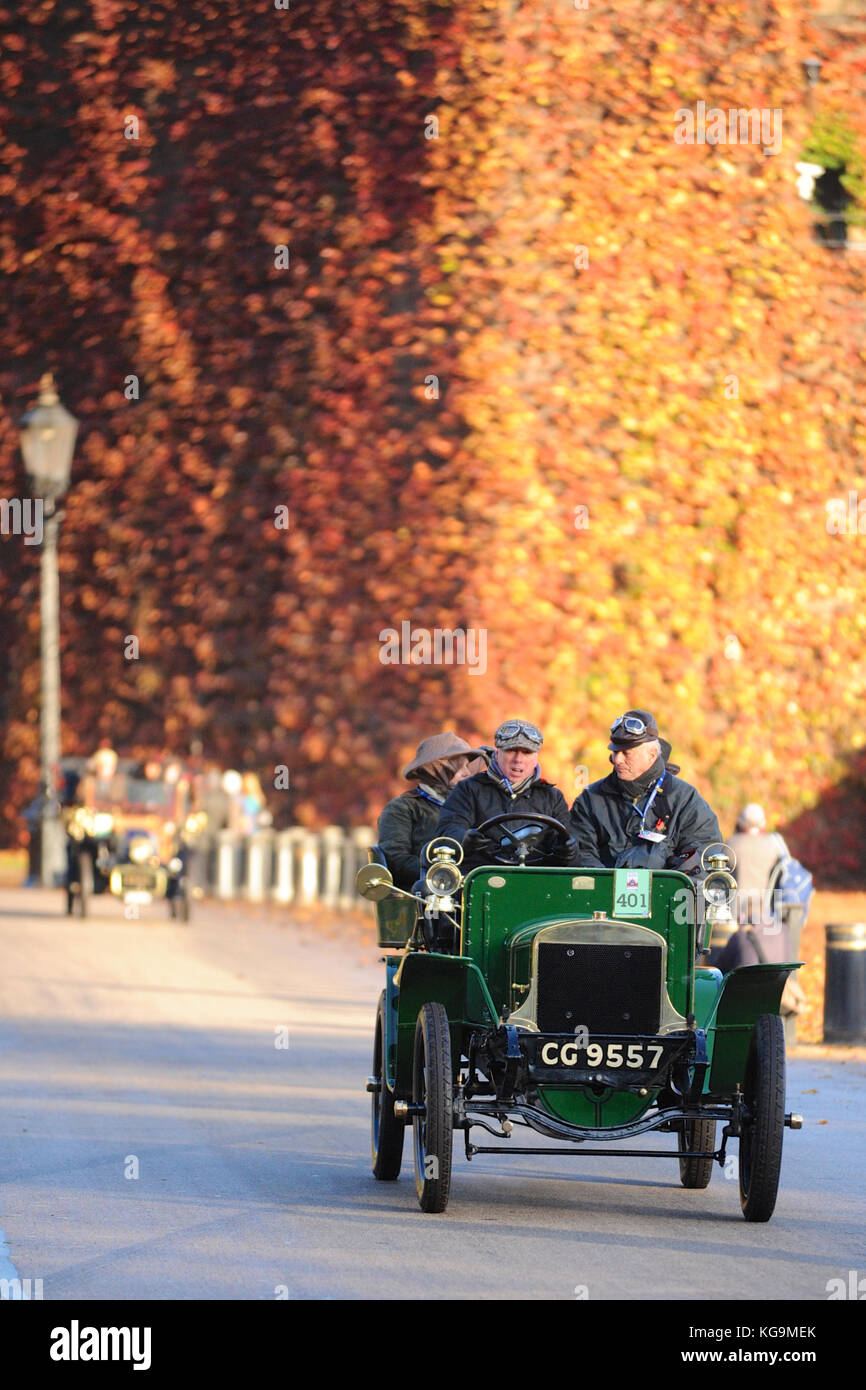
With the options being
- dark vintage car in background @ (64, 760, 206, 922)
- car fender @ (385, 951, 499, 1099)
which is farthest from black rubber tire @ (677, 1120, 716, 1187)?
dark vintage car in background @ (64, 760, 206, 922)

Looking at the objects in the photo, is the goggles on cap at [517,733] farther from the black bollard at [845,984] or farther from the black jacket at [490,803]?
the black bollard at [845,984]

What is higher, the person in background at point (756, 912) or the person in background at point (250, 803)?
the person in background at point (250, 803)

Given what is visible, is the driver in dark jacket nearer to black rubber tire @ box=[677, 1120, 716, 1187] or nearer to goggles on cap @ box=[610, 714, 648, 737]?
goggles on cap @ box=[610, 714, 648, 737]

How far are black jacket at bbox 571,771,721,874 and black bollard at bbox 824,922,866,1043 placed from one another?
18.4 feet

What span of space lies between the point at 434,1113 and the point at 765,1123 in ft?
4.11

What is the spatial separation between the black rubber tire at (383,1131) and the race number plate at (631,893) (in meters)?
1.24

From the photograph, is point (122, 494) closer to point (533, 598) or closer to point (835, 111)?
point (533, 598)

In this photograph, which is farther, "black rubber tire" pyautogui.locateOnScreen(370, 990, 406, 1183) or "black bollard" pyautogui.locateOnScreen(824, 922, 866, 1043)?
"black bollard" pyautogui.locateOnScreen(824, 922, 866, 1043)

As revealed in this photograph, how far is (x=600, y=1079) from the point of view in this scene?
31.2 feet

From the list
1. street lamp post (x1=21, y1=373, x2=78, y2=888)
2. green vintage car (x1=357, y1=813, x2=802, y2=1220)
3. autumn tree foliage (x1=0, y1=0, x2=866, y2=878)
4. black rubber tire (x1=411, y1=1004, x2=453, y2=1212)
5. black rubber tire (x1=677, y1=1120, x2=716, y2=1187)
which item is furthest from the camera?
street lamp post (x1=21, y1=373, x2=78, y2=888)

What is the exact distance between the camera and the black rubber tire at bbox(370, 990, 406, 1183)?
1027 cm

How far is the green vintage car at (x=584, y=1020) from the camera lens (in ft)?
30.9

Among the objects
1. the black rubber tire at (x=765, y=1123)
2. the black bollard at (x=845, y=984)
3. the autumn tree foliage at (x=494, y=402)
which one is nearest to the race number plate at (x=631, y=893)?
the black rubber tire at (x=765, y=1123)

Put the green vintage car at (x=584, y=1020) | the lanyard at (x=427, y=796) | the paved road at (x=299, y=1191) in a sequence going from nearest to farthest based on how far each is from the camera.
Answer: the paved road at (x=299, y=1191) → the green vintage car at (x=584, y=1020) → the lanyard at (x=427, y=796)
